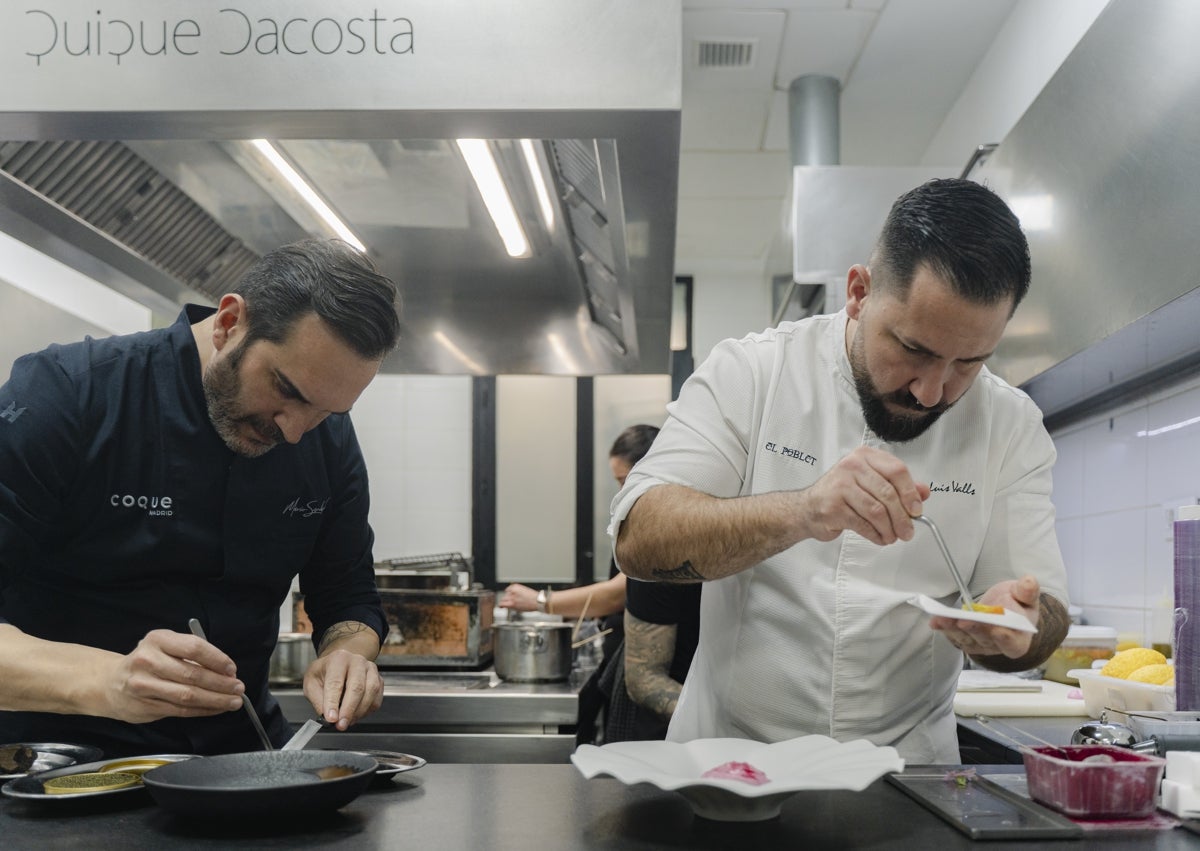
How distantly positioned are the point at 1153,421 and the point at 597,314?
1.44 meters

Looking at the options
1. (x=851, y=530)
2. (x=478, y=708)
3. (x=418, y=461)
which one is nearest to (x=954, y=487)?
(x=851, y=530)

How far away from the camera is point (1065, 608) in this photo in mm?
1555

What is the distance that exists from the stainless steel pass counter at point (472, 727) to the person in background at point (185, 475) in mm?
978

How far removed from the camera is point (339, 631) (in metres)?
1.81

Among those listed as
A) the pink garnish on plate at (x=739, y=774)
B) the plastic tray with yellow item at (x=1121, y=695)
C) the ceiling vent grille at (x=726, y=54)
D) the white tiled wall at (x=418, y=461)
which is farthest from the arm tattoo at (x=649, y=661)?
the white tiled wall at (x=418, y=461)

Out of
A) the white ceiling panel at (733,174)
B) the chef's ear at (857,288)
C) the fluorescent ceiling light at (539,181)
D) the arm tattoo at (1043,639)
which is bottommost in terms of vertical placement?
the arm tattoo at (1043,639)

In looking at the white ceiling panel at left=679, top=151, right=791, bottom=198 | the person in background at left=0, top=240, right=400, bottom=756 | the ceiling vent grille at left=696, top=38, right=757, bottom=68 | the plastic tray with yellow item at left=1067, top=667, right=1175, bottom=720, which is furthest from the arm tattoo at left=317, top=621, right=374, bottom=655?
the white ceiling panel at left=679, top=151, right=791, bottom=198

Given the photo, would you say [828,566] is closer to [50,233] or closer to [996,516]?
[996,516]

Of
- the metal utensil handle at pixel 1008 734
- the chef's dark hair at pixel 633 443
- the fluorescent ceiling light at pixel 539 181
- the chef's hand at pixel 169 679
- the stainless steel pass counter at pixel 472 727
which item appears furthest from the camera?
the chef's dark hair at pixel 633 443

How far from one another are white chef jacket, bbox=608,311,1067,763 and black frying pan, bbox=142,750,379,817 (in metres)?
0.55

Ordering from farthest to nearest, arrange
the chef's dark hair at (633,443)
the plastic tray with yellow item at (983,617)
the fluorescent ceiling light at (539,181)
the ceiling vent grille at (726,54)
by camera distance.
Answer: the ceiling vent grille at (726,54) → the chef's dark hair at (633,443) → the fluorescent ceiling light at (539,181) → the plastic tray with yellow item at (983,617)

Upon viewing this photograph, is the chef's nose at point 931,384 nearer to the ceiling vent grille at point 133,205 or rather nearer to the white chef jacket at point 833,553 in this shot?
the white chef jacket at point 833,553

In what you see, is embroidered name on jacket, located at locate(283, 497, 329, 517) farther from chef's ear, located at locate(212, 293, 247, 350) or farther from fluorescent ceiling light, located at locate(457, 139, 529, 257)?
fluorescent ceiling light, located at locate(457, 139, 529, 257)

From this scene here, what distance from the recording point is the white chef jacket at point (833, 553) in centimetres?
154
